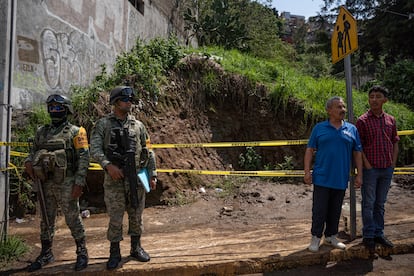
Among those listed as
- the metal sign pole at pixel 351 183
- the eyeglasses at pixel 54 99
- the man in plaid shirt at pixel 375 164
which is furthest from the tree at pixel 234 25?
the eyeglasses at pixel 54 99

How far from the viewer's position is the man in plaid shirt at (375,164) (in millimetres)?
3613

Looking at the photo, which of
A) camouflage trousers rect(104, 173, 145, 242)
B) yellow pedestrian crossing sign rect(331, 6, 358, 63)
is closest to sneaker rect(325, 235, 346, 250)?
yellow pedestrian crossing sign rect(331, 6, 358, 63)

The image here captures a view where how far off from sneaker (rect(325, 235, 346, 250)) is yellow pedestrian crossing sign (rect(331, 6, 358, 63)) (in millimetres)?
2202

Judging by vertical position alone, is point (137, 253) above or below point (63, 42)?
below

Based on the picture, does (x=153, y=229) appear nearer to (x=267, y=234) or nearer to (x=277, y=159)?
(x=267, y=234)

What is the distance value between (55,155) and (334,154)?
2948 millimetres

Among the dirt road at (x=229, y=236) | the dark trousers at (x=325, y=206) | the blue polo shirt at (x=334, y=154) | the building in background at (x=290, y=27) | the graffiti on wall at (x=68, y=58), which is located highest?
the building in background at (x=290, y=27)

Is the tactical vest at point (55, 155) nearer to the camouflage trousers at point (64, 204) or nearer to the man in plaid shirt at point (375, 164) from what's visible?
the camouflage trousers at point (64, 204)

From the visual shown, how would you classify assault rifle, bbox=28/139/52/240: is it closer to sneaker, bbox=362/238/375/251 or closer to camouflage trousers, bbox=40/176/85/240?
camouflage trousers, bbox=40/176/85/240

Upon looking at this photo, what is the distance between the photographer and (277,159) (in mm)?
8234

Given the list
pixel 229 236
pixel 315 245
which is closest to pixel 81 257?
pixel 229 236

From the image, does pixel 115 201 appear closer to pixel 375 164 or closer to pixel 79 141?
pixel 79 141

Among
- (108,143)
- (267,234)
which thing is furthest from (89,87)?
(267,234)

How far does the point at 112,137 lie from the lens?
3326 mm
